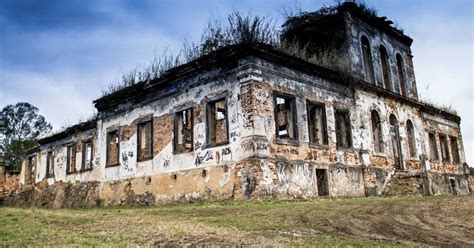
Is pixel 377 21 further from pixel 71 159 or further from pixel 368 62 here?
pixel 71 159

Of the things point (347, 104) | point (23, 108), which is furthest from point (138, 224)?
point (23, 108)

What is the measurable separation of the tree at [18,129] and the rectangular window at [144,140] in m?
29.8

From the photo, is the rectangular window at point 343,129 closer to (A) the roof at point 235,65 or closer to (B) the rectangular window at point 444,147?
(A) the roof at point 235,65

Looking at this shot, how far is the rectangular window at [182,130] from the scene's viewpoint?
1498 cm

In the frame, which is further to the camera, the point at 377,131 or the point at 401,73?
the point at 401,73

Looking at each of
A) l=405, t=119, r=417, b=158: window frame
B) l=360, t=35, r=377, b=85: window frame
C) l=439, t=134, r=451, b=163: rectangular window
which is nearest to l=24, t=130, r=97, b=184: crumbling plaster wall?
l=360, t=35, r=377, b=85: window frame

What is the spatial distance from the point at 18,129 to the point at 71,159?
1031 inches

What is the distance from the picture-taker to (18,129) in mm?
44031

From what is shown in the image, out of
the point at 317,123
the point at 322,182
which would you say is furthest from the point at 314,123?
the point at 322,182

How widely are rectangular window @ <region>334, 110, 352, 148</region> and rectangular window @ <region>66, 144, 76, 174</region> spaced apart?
42.9ft

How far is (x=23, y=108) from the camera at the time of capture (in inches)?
1759

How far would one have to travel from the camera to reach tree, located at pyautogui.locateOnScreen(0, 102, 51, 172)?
4247 cm

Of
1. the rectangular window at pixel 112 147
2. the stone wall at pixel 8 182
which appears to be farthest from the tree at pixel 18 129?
the rectangular window at pixel 112 147

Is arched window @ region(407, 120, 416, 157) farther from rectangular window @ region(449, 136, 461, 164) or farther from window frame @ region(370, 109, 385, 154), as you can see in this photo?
rectangular window @ region(449, 136, 461, 164)
